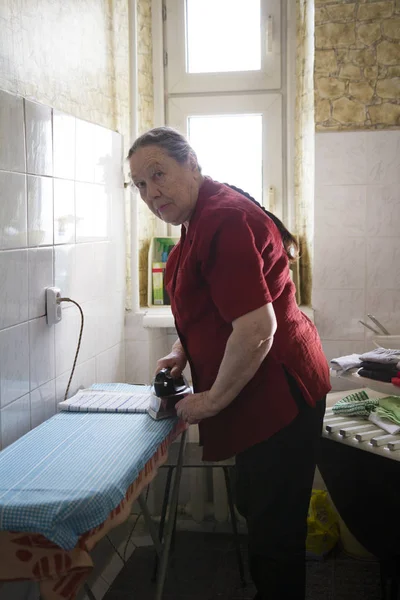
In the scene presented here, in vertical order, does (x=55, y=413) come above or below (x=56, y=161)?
below

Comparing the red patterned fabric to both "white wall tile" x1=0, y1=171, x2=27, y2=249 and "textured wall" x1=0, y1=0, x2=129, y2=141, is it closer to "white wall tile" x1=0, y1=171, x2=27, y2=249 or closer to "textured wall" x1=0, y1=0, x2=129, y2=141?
"white wall tile" x1=0, y1=171, x2=27, y2=249

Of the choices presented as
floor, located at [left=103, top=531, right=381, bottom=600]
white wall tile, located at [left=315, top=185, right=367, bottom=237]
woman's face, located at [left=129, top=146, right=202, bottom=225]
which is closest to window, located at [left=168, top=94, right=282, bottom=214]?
white wall tile, located at [left=315, top=185, right=367, bottom=237]

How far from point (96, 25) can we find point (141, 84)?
1.82 feet

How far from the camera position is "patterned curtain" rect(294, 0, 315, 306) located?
A: 9.86 feet

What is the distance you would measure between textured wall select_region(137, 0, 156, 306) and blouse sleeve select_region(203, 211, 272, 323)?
5.02 feet

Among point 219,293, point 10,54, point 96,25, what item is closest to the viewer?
point 219,293

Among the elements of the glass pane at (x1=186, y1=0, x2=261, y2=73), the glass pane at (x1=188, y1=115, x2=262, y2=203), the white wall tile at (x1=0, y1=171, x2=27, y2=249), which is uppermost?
the glass pane at (x1=186, y1=0, x2=261, y2=73)

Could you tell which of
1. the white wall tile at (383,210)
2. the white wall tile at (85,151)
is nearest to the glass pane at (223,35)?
the white wall tile at (383,210)

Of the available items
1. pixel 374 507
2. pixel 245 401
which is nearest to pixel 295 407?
pixel 245 401

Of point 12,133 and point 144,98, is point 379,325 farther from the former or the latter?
point 12,133

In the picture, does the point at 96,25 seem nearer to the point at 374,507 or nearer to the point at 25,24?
the point at 25,24

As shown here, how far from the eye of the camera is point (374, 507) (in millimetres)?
2162

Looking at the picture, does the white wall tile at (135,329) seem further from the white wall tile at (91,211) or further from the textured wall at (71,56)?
the textured wall at (71,56)

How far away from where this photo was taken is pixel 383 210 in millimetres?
2863
